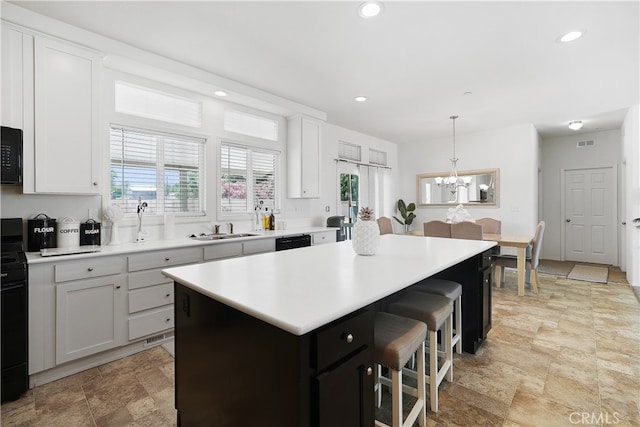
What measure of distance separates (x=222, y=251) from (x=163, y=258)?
579mm

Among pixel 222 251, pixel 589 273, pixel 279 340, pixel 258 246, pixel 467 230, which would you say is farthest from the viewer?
pixel 589 273

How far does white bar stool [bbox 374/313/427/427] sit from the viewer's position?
54.8 inches

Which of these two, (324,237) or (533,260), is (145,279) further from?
(533,260)

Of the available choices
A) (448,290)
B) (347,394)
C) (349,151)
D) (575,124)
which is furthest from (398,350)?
(575,124)

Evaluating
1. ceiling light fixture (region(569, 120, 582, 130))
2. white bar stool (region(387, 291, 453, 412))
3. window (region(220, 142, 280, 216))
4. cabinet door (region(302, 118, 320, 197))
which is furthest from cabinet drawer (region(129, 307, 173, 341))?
ceiling light fixture (region(569, 120, 582, 130))

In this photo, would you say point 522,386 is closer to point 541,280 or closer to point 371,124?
point 541,280

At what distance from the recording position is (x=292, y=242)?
389 centimetres

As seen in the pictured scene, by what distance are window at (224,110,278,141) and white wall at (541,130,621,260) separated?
243 inches

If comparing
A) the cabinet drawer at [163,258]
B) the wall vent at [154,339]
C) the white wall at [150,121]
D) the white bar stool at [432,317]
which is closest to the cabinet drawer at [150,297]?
the cabinet drawer at [163,258]

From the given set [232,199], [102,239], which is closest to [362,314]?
[102,239]

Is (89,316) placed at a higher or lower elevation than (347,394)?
lower

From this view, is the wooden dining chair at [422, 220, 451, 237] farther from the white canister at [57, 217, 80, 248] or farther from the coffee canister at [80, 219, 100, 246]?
the white canister at [57, 217, 80, 248]

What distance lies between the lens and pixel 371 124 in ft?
18.1

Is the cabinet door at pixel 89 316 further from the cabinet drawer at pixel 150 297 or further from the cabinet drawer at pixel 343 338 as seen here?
the cabinet drawer at pixel 343 338
